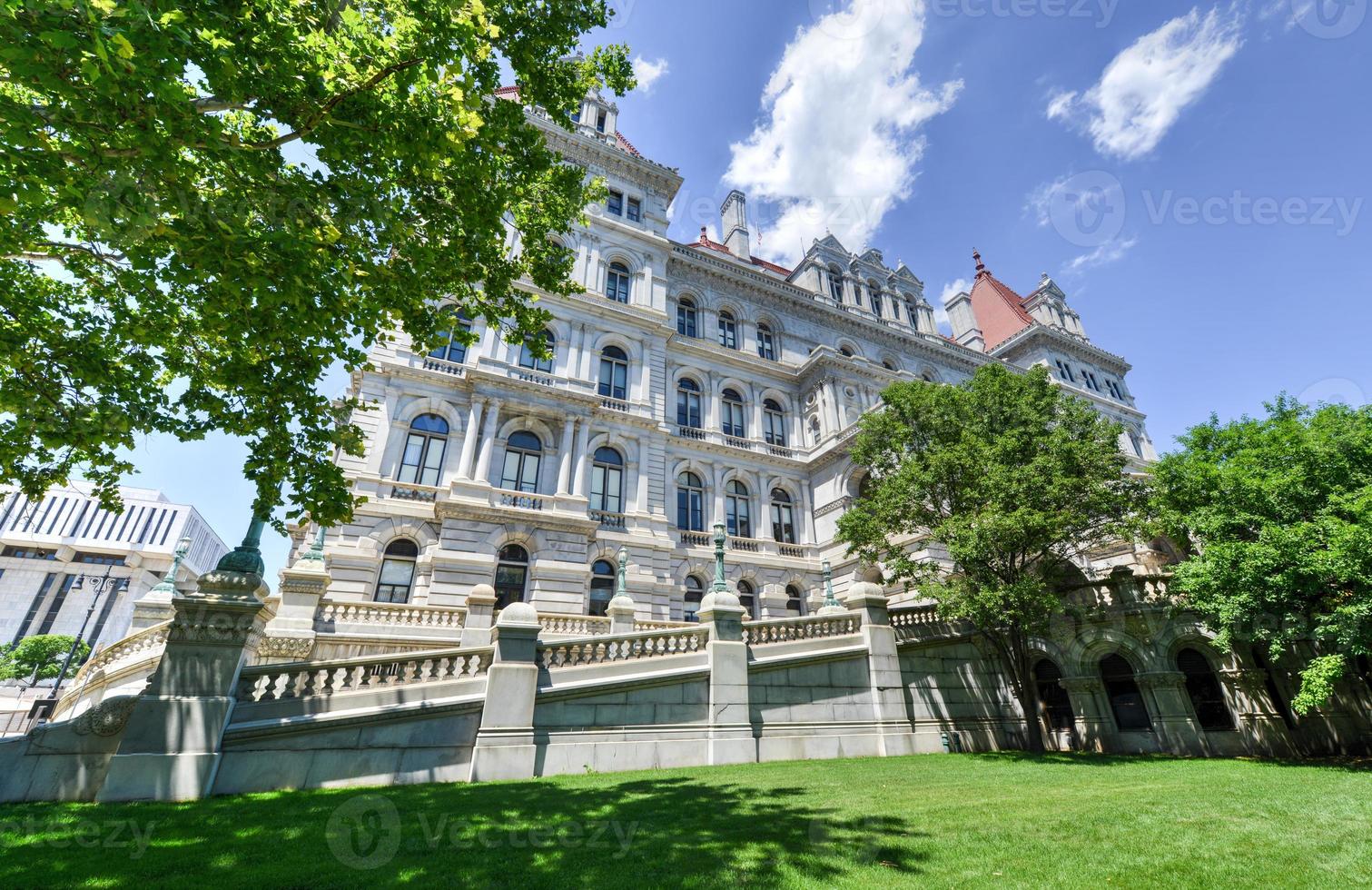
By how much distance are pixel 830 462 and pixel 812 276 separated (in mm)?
14300

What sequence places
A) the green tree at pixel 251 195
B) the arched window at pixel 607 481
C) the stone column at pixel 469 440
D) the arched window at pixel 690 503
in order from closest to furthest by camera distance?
1. the green tree at pixel 251 195
2. the stone column at pixel 469 440
3. the arched window at pixel 607 481
4. the arched window at pixel 690 503

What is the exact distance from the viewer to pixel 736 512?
27.1 metres

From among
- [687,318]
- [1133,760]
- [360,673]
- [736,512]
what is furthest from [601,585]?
[1133,760]

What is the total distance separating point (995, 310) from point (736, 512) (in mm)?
33827

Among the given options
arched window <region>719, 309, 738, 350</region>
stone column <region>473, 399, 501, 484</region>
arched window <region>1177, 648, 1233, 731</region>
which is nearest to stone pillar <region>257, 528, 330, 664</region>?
stone column <region>473, 399, 501, 484</region>

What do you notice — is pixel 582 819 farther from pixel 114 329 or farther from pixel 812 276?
pixel 812 276

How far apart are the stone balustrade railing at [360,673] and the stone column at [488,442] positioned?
10.6 m

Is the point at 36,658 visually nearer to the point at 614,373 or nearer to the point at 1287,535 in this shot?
the point at 614,373

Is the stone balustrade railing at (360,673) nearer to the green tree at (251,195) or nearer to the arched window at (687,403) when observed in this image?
the green tree at (251,195)

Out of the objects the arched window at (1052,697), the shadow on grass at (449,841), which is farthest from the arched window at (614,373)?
the shadow on grass at (449,841)

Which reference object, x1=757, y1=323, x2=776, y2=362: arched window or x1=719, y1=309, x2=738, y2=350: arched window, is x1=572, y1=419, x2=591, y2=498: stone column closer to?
x1=719, y1=309, x2=738, y2=350: arched window

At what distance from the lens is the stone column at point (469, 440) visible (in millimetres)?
Answer: 20469

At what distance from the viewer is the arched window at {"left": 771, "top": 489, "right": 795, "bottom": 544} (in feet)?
90.6

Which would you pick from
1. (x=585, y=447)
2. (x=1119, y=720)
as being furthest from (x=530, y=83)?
(x=1119, y=720)
